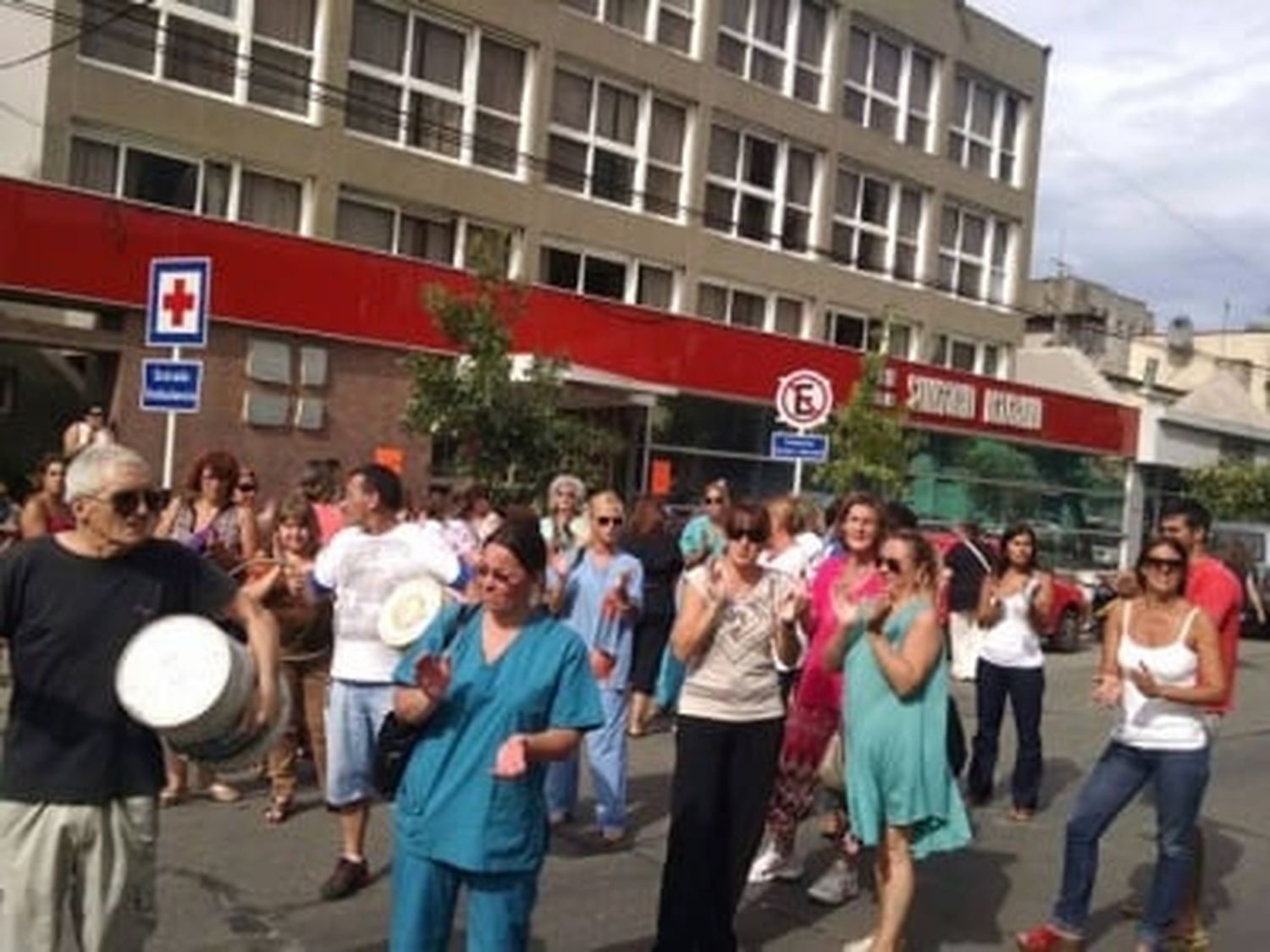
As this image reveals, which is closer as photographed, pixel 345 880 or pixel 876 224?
pixel 345 880

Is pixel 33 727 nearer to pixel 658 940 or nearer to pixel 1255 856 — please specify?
pixel 658 940

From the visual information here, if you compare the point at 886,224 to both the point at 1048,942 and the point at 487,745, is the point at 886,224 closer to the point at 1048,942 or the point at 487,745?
the point at 1048,942

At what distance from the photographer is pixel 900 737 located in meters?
5.79

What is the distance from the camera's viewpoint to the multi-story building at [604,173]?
1933 centimetres

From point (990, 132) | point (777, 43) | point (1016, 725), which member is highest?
point (990, 132)

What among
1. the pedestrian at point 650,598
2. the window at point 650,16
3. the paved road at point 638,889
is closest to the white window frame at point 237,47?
the window at point 650,16

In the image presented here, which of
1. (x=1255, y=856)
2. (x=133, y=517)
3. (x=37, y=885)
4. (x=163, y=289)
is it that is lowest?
(x=1255, y=856)

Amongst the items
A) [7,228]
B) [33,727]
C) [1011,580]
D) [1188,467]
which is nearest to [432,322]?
[7,228]

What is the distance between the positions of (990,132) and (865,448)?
14435 millimetres

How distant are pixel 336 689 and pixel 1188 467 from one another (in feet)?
115

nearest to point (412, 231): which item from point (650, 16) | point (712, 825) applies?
point (650, 16)

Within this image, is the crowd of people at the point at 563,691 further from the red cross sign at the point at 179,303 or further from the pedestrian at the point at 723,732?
the red cross sign at the point at 179,303

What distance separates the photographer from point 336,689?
21.9 ft

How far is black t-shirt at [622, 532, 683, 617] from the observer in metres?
11.2
